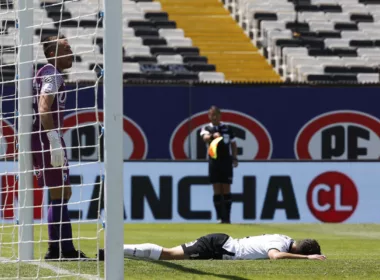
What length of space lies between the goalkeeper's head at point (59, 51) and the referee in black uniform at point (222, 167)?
28.5ft

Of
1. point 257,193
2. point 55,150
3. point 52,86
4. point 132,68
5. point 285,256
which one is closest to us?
point 55,150

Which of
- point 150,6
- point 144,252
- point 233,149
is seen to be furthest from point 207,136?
point 150,6

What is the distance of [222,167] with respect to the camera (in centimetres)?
1822

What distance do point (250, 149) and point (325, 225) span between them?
276 centimetres

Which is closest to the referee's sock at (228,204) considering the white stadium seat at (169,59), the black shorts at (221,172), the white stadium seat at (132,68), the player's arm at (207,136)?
the black shorts at (221,172)

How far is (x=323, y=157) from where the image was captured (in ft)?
66.8

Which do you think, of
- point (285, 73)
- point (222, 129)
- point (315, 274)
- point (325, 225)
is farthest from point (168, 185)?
point (315, 274)

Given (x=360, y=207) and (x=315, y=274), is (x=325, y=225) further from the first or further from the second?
(x=315, y=274)

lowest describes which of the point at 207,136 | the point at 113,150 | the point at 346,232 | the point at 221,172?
the point at 346,232

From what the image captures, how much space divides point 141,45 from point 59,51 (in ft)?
55.3

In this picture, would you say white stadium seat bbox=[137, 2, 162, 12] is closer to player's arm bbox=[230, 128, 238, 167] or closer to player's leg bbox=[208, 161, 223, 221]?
player's arm bbox=[230, 128, 238, 167]

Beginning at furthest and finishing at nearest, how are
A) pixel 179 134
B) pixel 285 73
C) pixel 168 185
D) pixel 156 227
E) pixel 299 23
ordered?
pixel 299 23, pixel 285 73, pixel 179 134, pixel 168 185, pixel 156 227

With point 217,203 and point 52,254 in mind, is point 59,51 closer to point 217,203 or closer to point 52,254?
point 52,254

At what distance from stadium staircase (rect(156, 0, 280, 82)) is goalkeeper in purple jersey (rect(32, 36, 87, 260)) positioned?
1616 centimetres
